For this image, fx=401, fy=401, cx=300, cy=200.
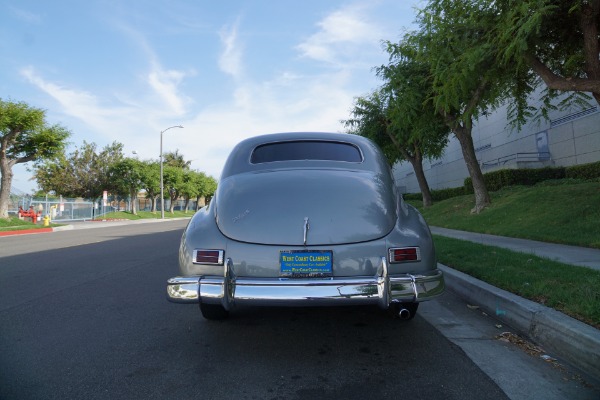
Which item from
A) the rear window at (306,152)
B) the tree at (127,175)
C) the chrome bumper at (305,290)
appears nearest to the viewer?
the chrome bumper at (305,290)

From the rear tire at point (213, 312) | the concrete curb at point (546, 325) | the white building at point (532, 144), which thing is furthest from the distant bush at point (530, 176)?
the rear tire at point (213, 312)

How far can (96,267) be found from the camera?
25.0 feet

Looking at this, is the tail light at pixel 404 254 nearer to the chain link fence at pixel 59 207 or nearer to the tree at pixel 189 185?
the chain link fence at pixel 59 207

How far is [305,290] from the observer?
9.19 feet

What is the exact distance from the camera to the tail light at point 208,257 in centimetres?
307

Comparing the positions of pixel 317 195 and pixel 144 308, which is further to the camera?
pixel 144 308

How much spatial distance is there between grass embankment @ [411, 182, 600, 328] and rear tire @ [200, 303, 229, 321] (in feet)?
10.2

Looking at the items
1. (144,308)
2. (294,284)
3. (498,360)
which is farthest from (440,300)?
(144,308)

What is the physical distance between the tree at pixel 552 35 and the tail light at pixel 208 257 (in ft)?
22.3

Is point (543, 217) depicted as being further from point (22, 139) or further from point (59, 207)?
point (59, 207)

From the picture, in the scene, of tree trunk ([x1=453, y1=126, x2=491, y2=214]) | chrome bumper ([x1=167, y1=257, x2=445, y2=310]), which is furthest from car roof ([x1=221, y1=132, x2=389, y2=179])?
tree trunk ([x1=453, y1=126, x2=491, y2=214])

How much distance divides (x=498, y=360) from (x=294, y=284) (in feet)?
5.57

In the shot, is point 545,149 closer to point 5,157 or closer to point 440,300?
point 440,300

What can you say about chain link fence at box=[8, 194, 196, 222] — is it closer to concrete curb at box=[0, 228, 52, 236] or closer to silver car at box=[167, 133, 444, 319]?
concrete curb at box=[0, 228, 52, 236]
